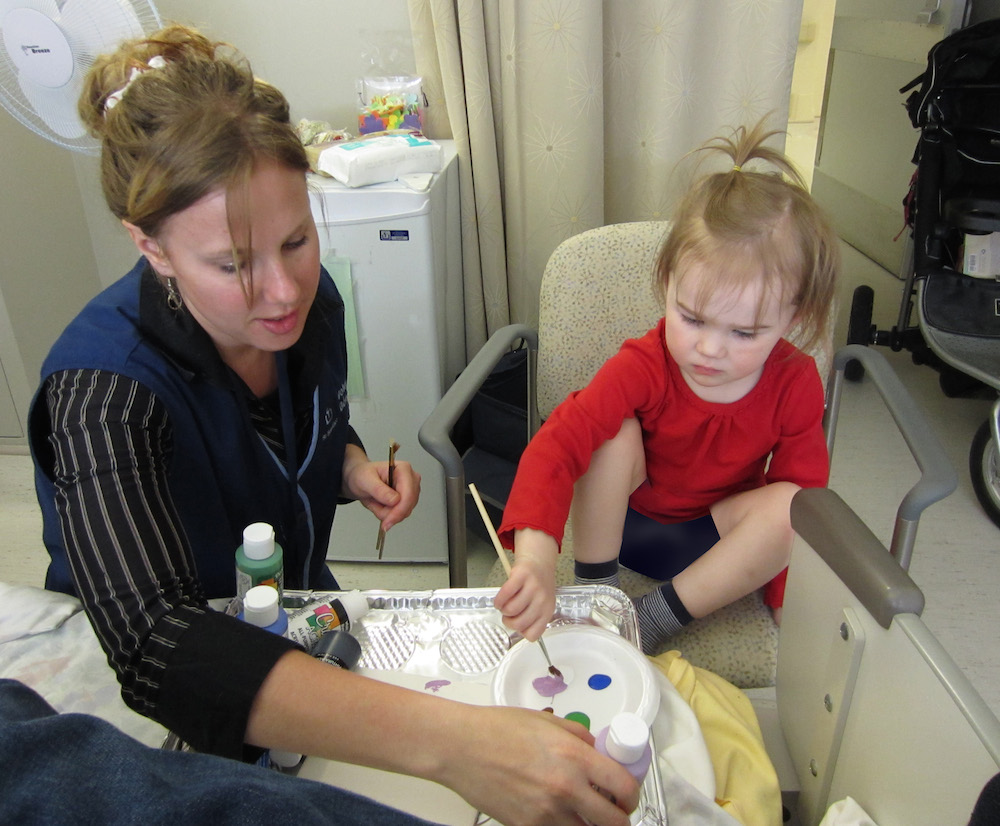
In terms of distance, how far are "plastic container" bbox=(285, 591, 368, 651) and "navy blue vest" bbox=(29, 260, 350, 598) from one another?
0.19m

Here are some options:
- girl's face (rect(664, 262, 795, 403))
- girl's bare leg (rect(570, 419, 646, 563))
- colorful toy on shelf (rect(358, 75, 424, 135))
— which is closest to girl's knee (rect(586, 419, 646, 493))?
girl's bare leg (rect(570, 419, 646, 563))

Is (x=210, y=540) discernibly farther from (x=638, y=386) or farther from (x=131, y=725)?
(x=638, y=386)

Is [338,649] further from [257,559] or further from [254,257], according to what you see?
[254,257]

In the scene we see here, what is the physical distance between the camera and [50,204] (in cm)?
219

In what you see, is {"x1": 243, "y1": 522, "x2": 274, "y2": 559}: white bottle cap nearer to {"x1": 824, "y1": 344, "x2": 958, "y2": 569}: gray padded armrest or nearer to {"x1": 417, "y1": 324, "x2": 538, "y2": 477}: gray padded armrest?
{"x1": 417, "y1": 324, "x2": 538, "y2": 477}: gray padded armrest

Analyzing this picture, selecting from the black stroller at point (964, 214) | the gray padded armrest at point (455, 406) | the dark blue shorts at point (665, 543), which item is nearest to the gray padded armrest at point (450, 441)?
the gray padded armrest at point (455, 406)

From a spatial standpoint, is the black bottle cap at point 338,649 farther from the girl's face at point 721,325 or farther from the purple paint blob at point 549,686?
the girl's face at point 721,325

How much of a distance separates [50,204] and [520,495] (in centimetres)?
187

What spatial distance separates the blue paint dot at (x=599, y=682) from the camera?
2.40ft

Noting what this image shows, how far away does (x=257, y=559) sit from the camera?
74 centimetres

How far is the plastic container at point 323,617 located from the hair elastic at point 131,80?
53 centimetres

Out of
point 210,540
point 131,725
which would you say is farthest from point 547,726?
point 210,540

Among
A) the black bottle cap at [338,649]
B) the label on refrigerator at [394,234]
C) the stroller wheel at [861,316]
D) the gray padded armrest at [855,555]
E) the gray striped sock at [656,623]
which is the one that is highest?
the gray padded armrest at [855,555]

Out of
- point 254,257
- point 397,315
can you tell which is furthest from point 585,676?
point 397,315
